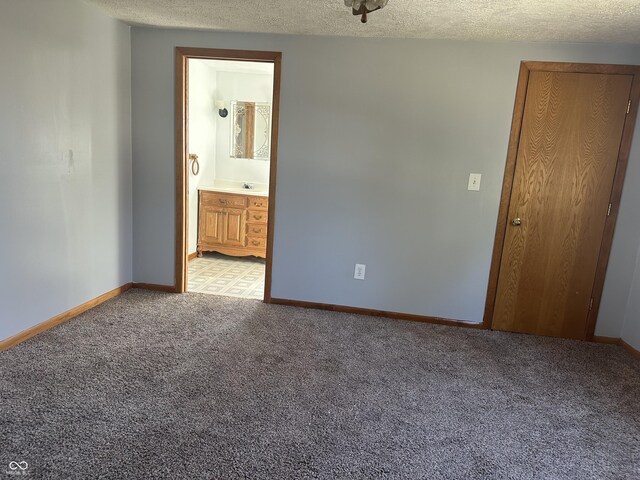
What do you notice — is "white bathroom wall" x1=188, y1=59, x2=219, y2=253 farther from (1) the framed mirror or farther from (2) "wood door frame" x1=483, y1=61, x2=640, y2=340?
(2) "wood door frame" x1=483, y1=61, x2=640, y2=340

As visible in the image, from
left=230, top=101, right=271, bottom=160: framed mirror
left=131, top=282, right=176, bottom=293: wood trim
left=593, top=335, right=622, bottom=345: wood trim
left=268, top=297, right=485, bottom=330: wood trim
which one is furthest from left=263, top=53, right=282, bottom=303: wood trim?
left=593, top=335, right=622, bottom=345: wood trim

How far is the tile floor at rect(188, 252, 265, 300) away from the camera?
3963 mm

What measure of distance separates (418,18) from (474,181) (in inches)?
47.8

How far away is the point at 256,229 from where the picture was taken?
4.93m

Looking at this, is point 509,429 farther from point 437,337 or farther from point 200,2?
point 200,2

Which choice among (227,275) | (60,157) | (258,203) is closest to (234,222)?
(258,203)

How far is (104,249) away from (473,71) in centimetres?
307

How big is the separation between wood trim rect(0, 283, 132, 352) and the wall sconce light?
2504mm

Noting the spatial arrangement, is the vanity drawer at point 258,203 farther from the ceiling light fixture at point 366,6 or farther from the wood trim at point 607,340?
the wood trim at point 607,340

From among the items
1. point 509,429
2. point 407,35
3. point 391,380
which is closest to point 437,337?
point 391,380

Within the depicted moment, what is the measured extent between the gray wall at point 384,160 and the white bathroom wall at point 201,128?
131cm

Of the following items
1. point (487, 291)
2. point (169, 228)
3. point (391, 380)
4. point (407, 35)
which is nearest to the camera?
point (391, 380)

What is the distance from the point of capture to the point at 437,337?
318 cm

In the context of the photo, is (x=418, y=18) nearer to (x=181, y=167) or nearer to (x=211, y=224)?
(x=181, y=167)
